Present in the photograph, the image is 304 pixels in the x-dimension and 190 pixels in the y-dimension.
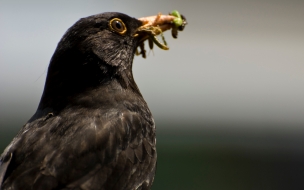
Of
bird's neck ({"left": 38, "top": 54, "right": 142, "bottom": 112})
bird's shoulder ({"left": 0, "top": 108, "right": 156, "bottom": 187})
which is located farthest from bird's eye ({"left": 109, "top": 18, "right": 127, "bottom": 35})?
bird's shoulder ({"left": 0, "top": 108, "right": 156, "bottom": 187})

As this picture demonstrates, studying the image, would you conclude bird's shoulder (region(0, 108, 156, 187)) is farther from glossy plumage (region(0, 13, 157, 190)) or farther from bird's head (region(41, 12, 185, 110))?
bird's head (region(41, 12, 185, 110))

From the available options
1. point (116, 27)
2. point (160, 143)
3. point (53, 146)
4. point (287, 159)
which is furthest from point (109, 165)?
point (287, 159)

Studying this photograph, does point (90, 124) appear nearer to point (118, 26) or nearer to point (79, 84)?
point (79, 84)

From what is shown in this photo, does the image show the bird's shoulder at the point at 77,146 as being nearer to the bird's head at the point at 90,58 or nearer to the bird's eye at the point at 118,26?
the bird's head at the point at 90,58

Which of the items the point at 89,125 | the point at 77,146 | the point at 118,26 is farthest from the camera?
the point at 118,26

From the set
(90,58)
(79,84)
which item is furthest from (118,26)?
(79,84)

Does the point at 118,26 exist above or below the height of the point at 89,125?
above

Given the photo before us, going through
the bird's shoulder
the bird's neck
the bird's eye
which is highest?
the bird's eye

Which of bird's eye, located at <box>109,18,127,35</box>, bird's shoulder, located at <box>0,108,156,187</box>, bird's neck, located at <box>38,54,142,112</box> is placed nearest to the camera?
bird's shoulder, located at <box>0,108,156,187</box>
